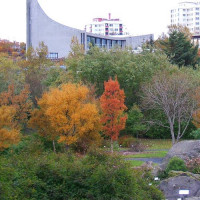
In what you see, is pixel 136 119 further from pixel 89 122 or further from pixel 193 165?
pixel 193 165

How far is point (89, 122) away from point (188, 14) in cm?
13277

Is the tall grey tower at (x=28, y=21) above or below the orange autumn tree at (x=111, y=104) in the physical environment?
above

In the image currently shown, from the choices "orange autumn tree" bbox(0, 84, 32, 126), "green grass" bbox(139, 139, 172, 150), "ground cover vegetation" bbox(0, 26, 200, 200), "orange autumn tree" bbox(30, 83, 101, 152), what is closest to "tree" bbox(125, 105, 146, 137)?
"ground cover vegetation" bbox(0, 26, 200, 200)

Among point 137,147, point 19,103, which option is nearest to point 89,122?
point 19,103

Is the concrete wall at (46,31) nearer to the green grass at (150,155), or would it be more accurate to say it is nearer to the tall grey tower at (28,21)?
the tall grey tower at (28,21)

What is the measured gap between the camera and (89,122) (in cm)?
2939

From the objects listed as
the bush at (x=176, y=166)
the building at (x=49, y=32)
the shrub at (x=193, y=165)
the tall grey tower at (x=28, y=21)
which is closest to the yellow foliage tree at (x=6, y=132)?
the bush at (x=176, y=166)

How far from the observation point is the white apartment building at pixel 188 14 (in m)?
152

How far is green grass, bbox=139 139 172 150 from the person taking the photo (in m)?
38.8

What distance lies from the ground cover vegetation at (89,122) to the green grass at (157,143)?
10 cm

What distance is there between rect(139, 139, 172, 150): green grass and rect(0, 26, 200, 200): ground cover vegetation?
0.34ft

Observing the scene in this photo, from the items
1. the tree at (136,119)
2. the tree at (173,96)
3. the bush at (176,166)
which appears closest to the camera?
the bush at (176,166)

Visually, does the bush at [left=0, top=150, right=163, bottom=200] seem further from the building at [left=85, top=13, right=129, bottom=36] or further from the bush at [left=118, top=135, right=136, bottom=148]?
the building at [left=85, top=13, right=129, bottom=36]

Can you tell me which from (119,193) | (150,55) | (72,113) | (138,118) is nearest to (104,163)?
(119,193)
